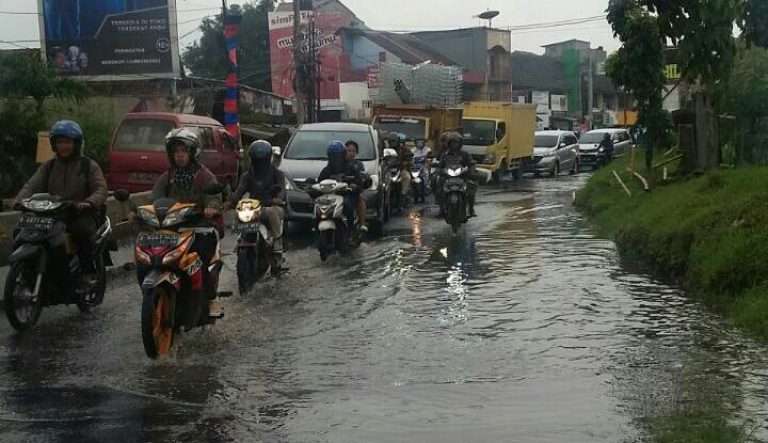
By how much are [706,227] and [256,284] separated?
451 centimetres

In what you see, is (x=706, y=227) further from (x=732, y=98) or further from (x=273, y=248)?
(x=732, y=98)

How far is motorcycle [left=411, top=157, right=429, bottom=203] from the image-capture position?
2384 cm

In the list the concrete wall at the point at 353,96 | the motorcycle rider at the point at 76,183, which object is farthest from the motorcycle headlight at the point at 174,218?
the concrete wall at the point at 353,96

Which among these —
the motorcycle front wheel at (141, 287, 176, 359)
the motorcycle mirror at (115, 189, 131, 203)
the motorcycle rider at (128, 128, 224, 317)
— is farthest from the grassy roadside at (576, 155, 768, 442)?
the motorcycle mirror at (115, 189, 131, 203)

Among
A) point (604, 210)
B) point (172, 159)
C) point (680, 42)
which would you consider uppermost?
point (680, 42)

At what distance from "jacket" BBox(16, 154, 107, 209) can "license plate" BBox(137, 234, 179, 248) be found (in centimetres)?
157

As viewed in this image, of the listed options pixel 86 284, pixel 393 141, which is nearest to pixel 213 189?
pixel 86 284

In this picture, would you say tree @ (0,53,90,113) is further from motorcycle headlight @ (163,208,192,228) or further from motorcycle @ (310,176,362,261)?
motorcycle headlight @ (163,208,192,228)

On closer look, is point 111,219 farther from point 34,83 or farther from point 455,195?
point 34,83

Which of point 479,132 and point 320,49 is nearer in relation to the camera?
point 479,132

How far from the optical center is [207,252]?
307 inches

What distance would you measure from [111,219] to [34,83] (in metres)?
13.5

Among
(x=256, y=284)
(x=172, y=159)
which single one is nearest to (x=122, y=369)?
(x=172, y=159)

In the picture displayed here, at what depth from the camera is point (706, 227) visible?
33.6ft
